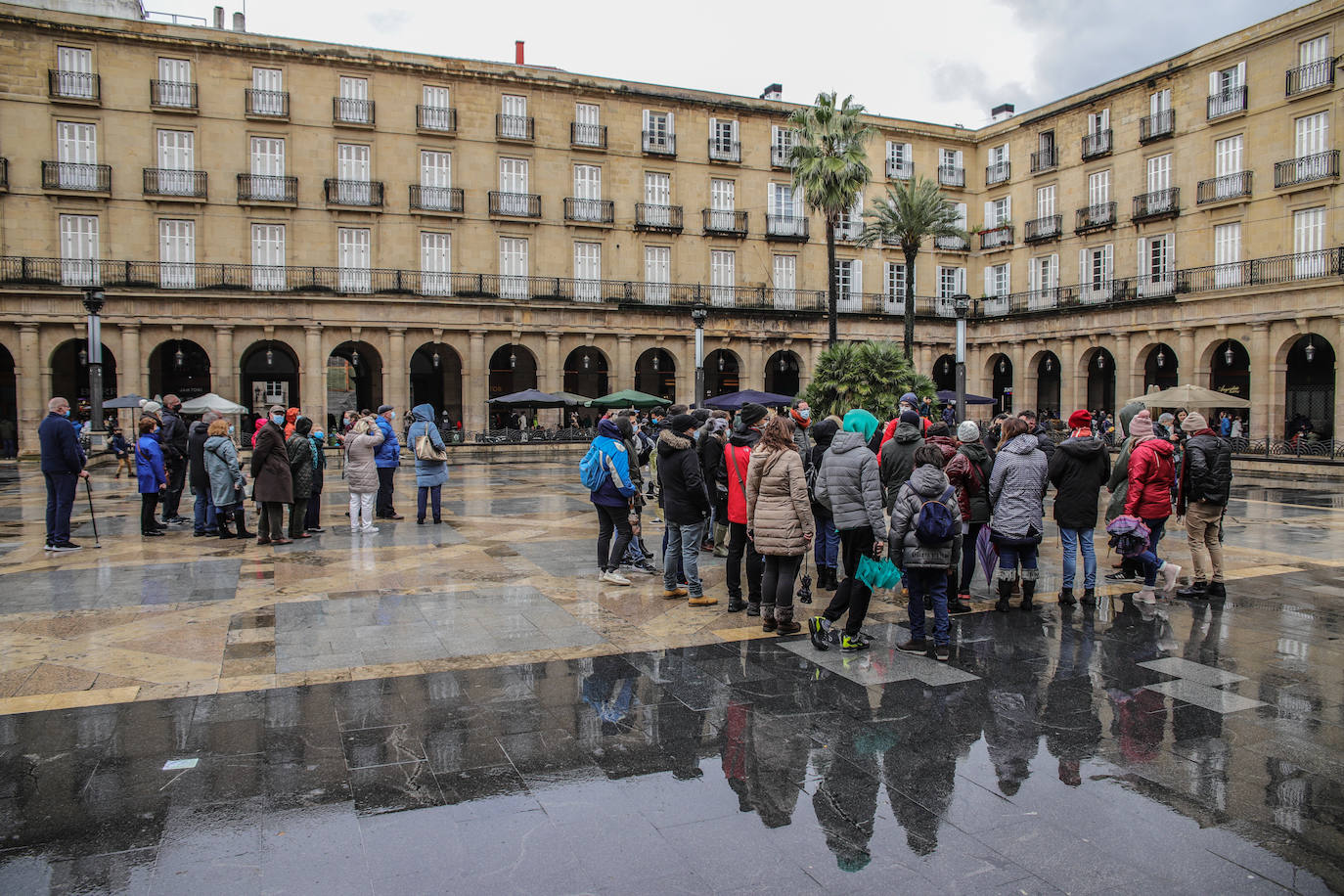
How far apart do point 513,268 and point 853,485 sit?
29919mm

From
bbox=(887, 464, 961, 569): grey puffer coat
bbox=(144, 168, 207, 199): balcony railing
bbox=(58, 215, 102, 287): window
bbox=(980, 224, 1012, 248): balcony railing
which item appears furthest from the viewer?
bbox=(980, 224, 1012, 248): balcony railing

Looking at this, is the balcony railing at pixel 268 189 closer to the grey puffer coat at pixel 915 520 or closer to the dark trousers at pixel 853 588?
the dark trousers at pixel 853 588

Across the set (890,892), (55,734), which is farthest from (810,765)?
(55,734)

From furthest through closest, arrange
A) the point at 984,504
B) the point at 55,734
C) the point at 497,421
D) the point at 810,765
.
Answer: the point at 497,421
the point at 984,504
the point at 55,734
the point at 810,765

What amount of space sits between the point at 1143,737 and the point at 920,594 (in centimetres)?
193

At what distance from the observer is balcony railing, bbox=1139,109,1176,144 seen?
32681 mm

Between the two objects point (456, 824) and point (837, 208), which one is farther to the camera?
point (837, 208)

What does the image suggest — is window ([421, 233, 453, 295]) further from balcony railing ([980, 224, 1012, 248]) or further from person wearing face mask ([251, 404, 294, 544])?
balcony railing ([980, 224, 1012, 248])

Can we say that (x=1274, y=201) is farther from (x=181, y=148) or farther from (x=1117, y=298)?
(x=181, y=148)

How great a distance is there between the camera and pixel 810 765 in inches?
180

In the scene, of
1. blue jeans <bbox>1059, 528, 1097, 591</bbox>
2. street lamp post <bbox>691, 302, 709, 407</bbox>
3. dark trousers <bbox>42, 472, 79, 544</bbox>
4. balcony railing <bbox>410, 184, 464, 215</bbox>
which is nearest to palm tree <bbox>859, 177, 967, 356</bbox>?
street lamp post <bbox>691, 302, 709, 407</bbox>

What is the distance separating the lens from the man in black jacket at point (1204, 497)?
27.5 feet

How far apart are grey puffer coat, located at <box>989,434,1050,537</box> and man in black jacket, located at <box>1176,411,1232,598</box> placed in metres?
1.89

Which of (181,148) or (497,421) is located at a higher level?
(181,148)
